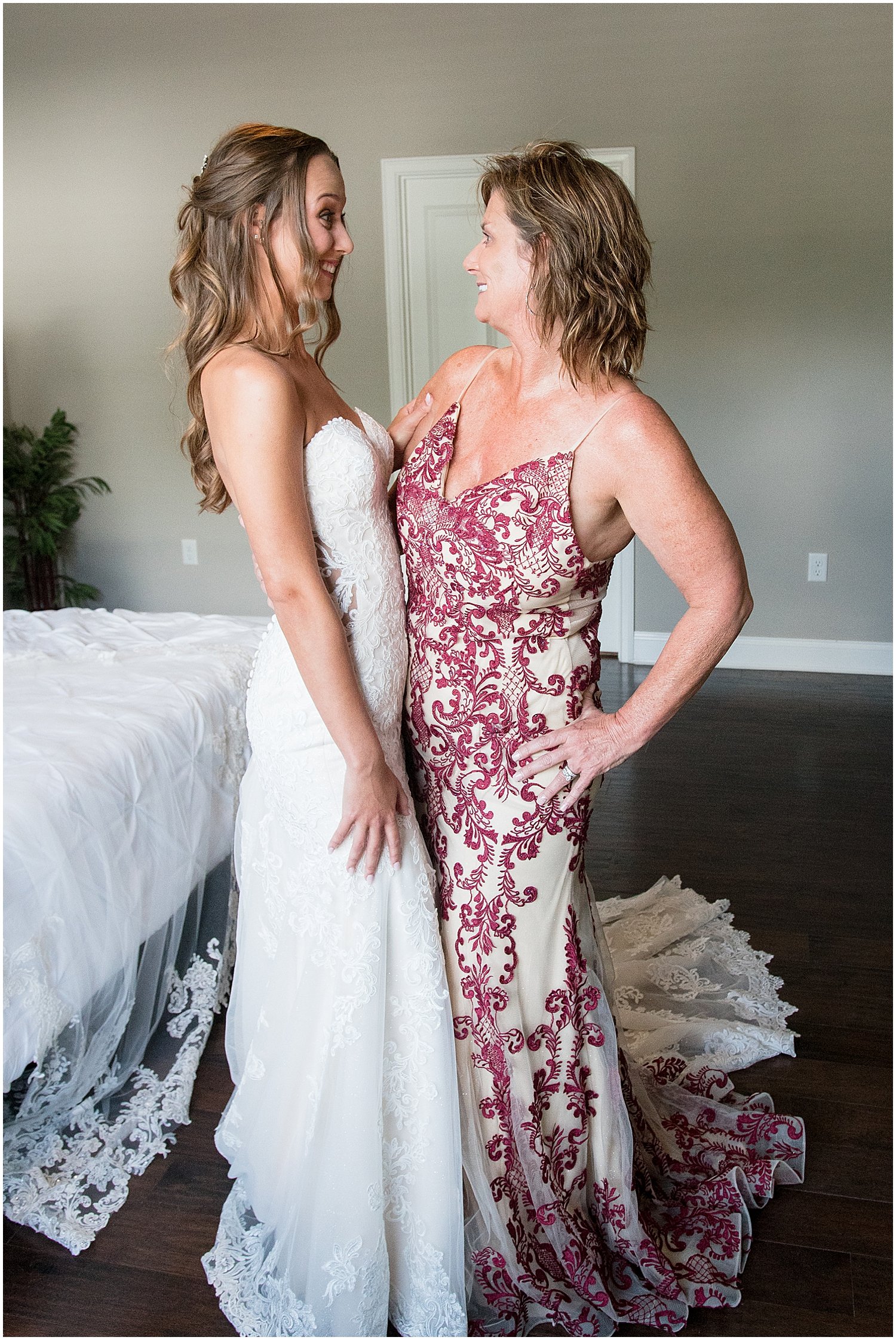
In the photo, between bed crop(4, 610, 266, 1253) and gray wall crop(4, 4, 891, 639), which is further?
gray wall crop(4, 4, 891, 639)

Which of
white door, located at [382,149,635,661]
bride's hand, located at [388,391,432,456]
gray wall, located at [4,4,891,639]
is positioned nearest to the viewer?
bride's hand, located at [388,391,432,456]

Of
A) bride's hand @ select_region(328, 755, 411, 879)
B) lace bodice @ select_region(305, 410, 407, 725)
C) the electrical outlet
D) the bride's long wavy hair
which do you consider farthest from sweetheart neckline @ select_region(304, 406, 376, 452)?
the electrical outlet

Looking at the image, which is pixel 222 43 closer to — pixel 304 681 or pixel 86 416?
pixel 86 416

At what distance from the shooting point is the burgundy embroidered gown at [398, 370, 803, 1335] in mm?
1579

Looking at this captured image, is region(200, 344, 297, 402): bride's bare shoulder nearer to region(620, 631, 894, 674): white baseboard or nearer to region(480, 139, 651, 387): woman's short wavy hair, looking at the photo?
region(480, 139, 651, 387): woman's short wavy hair

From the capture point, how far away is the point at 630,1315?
1.70 meters

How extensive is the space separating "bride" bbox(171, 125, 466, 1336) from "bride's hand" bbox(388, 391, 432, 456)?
0.23 metres

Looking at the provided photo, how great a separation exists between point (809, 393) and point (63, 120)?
394cm

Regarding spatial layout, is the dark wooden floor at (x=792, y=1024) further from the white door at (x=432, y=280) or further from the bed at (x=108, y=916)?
the white door at (x=432, y=280)

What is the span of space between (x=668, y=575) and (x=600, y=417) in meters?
0.24

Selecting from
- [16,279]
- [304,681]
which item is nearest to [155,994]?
[304,681]

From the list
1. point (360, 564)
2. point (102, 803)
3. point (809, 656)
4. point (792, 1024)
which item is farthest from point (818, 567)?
point (360, 564)

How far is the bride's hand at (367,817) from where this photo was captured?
159 centimetres

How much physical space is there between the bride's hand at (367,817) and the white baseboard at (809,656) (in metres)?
4.03
